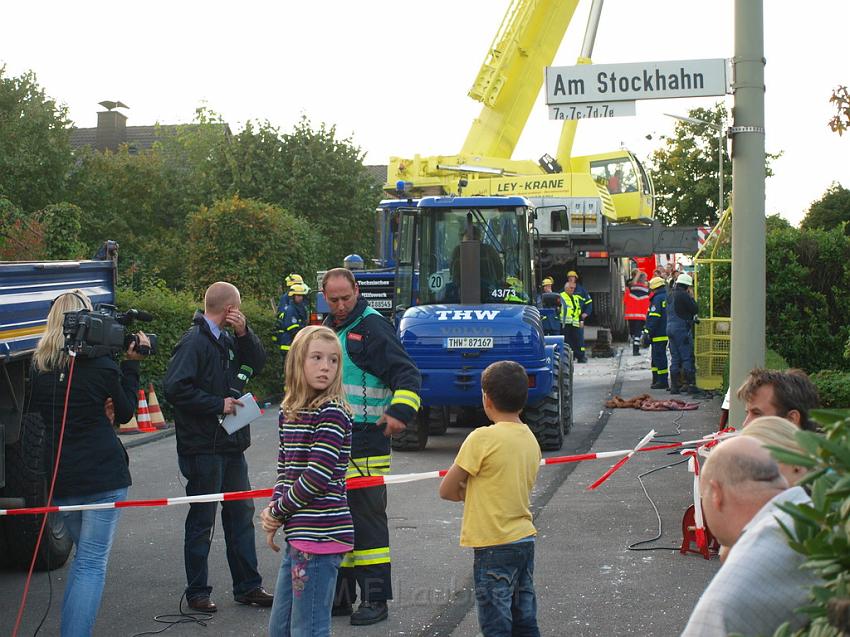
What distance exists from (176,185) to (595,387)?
28924 millimetres

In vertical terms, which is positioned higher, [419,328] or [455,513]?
[419,328]

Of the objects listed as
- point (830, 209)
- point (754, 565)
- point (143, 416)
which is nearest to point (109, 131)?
point (830, 209)

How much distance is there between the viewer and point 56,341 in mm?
5734

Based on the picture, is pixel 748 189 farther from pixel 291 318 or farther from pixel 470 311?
pixel 291 318

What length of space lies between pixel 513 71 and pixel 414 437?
44.9 feet

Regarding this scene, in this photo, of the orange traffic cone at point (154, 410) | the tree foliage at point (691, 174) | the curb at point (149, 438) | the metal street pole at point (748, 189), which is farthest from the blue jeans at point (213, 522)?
the tree foliage at point (691, 174)

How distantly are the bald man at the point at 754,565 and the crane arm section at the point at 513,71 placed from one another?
2184 centimetres

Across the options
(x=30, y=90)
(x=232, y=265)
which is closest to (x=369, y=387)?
(x=232, y=265)

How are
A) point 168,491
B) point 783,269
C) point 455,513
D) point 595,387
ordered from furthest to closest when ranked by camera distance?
point 595,387 < point 783,269 < point 168,491 < point 455,513

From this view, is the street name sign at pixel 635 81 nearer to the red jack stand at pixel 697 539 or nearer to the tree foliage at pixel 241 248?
the red jack stand at pixel 697 539

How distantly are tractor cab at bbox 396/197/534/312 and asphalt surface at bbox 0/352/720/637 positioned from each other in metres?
2.25

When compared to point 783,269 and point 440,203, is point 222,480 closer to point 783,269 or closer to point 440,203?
point 440,203

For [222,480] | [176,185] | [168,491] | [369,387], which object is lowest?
[168,491]

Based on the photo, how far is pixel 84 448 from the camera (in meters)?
5.66
